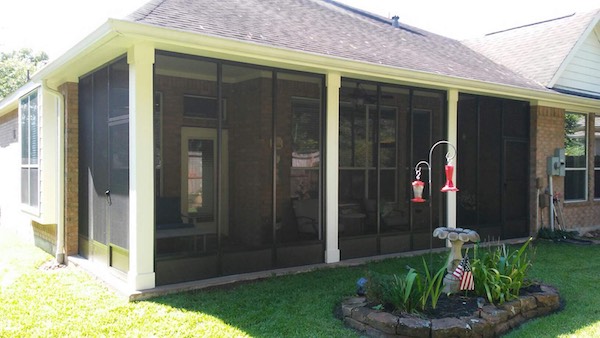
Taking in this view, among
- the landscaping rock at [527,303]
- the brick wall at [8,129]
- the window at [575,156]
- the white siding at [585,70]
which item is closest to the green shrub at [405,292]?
the landscaping rock at [527,303]

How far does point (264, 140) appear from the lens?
8.43 metres

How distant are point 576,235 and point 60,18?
1131 inches

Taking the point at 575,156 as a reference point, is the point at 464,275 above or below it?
below

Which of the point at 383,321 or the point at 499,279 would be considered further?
the point at 499,279

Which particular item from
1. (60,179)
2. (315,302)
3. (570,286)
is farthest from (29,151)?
(570,286)

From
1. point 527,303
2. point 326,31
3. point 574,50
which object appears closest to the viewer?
point 527,303

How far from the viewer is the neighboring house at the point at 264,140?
575 cm

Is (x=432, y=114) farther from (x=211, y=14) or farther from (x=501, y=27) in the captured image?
(x=501, y=27)

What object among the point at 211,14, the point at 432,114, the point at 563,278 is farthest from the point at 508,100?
the point at 211,14

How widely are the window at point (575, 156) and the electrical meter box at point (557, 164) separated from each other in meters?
0.74

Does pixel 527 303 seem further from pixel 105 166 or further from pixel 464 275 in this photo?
pixel 105 166

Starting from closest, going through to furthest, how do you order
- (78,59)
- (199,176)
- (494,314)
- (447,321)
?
(447,321) → (494,314) → (78,59) → (199,176)

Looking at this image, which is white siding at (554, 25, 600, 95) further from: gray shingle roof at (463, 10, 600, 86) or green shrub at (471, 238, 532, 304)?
green shrub at (471, 238, 532, 304)

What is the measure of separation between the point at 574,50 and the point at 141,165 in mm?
10181
